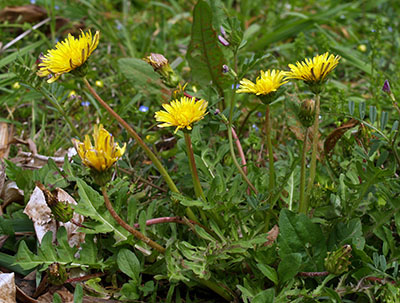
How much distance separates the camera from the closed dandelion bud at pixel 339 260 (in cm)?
148

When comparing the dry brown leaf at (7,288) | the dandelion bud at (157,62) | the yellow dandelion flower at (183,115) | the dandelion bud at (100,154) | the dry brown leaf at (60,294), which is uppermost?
the dandelion bud at (157,62)

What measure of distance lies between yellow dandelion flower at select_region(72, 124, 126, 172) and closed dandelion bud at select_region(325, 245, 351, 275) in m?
0.78

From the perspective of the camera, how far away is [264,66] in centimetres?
292

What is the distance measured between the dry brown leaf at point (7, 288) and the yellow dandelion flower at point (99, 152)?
670mm

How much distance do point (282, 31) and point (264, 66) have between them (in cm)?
73

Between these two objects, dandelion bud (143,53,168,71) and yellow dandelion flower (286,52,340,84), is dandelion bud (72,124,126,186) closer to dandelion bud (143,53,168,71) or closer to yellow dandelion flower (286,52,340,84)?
dandelion bud (143,53,168,71)

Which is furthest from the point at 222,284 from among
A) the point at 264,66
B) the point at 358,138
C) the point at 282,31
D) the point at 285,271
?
the point at 282,31

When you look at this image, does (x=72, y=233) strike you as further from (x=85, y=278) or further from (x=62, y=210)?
(x=62, y=210)

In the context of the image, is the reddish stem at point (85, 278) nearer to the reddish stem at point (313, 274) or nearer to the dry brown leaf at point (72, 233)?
the dry brown leaf at point (72, 233)

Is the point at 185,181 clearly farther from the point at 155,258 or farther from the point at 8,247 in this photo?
the point at 8,247

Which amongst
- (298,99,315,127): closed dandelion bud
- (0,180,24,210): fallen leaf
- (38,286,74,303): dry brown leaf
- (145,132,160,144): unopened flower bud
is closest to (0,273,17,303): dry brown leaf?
(38,286,74,303): dry brown leaf

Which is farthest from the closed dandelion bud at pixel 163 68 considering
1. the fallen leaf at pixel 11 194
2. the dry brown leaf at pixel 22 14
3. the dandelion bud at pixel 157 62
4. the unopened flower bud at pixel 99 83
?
the dry brown leaf at pixel 22 14

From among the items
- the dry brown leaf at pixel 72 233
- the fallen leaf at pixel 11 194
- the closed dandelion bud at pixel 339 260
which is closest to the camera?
the closed dandelion bud at pixel 339 260

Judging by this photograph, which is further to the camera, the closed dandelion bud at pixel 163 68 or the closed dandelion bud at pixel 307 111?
the closed dandelion bud at pixel 163 68
